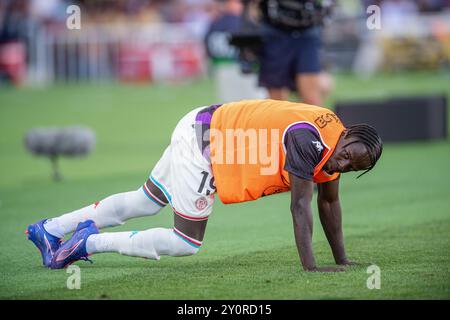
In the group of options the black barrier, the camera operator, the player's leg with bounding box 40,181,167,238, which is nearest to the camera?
the player's leg with bounding box 40,181,167,238

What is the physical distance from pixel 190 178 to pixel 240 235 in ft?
7.11

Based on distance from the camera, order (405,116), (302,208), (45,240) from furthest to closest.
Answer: (405,116) → (45,240) → (302,208)

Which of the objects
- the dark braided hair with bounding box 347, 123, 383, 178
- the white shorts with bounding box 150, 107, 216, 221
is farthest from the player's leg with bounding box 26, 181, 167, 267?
the dark braided hair with bounding box 347, 123, 383, 178

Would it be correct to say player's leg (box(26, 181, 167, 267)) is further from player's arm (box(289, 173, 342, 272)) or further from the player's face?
the player's face

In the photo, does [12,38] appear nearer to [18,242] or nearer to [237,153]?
[18,242]

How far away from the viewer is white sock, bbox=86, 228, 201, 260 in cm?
658

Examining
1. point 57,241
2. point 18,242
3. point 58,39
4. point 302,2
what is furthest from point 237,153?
point 58,39

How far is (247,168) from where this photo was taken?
648 centimetres

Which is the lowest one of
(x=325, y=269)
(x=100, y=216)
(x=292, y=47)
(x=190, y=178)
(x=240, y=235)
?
(x=240, y=235)

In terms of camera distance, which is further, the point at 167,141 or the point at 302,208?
the point at 167,141

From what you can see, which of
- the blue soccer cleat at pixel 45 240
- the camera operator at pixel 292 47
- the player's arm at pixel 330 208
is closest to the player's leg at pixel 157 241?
the blue soccer cleat at pixel 45 240

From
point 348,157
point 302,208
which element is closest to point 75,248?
point 302,208

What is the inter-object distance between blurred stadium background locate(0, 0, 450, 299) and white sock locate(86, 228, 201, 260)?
18 centimetres

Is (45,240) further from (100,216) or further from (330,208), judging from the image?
(330,208)
